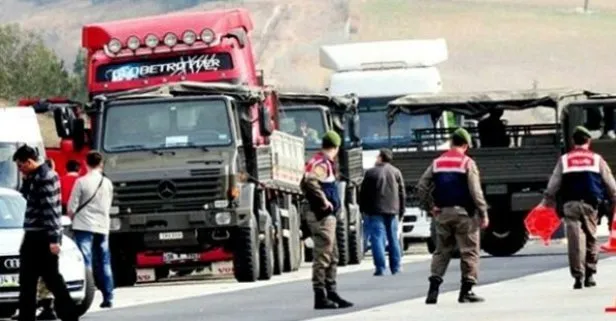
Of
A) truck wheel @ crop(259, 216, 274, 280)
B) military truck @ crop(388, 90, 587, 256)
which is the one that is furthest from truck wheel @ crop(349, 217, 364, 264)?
truck wheel @ crop(259, 216, 274, 280)

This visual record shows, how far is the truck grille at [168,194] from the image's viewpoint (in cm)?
3512

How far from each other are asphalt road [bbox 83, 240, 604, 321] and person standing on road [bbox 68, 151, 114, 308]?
638mm

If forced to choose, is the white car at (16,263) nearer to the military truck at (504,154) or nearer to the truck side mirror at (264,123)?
the truck side mirror at (264,123)

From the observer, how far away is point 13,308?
89.2 feet

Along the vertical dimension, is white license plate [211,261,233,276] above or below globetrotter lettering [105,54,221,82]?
below

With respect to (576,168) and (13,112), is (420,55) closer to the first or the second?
(13,112)

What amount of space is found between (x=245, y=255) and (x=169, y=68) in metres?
4.15

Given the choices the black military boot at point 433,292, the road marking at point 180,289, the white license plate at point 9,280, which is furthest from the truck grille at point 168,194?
the white license plate at point 9,280

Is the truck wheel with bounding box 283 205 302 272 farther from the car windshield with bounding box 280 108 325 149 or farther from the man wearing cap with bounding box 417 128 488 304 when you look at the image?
the man wearing cap with bounding box 417 128 488 304

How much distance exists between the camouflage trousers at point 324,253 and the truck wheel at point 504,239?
51.5ft

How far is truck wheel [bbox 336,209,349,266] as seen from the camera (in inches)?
1619

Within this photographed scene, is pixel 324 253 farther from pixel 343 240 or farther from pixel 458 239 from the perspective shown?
pixel 343 240

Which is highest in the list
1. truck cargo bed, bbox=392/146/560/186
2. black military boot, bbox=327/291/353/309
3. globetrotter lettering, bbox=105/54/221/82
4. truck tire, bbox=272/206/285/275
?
globetrotter lettering, bbox=105/54/221/82

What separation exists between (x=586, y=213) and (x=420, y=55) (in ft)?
70.9
